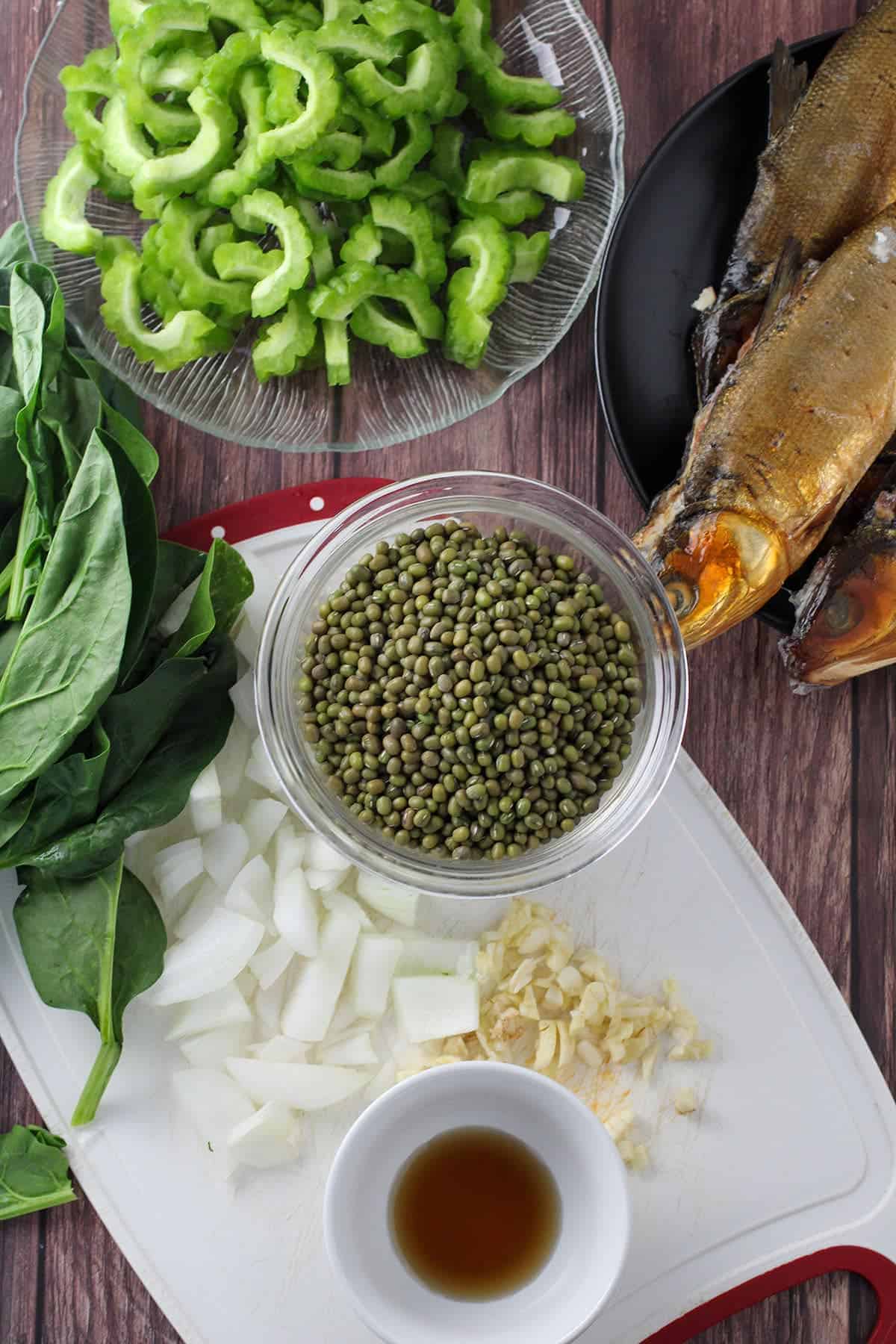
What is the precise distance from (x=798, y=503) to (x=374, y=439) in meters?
0.59

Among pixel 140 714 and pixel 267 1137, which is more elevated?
pixel 140 714

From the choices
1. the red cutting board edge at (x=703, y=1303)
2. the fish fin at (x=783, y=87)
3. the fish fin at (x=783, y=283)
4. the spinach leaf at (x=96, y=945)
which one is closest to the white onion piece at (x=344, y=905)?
the spinach leaf at (x=96, y=945)

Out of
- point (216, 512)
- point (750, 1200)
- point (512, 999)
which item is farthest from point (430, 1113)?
point (216, 512)

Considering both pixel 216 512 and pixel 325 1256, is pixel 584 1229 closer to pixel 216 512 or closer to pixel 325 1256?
pixel 325 1256

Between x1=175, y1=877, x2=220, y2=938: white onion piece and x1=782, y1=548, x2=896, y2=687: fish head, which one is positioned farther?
x1=175, y1=877, x2=220, y2=938: white onion piece

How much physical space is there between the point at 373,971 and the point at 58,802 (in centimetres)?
49

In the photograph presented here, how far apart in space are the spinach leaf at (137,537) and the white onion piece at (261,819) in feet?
0.94

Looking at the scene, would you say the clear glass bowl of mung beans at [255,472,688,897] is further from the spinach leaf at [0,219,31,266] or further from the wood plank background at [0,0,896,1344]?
the spinach leaf at [0,219,31,266]

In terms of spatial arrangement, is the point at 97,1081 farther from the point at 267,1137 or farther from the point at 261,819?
the point at 261,819

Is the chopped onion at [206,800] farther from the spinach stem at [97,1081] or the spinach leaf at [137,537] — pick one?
the spinach stem at [97,1081]

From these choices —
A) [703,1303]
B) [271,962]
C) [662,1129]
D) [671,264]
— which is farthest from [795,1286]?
[671,264]

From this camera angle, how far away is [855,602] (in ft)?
4.77

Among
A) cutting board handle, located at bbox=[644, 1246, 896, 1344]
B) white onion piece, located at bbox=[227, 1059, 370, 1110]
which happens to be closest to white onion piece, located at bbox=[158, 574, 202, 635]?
white onion piece, located at bbox=[227, 1059, 370, 1110]

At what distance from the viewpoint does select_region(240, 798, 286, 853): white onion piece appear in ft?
5.20
